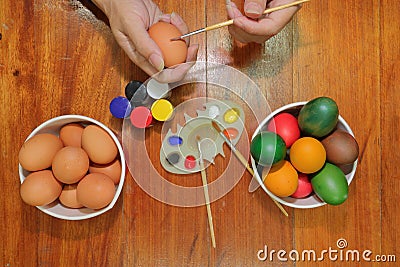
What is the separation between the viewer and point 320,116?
0.81 m

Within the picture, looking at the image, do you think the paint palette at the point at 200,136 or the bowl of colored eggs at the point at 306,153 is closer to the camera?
the bowl of colored eggs at the point at 306,153

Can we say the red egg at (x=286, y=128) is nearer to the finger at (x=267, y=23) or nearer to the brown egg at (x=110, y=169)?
the finger at (x=267, y=23)

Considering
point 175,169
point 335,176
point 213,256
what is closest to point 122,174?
point 175,169

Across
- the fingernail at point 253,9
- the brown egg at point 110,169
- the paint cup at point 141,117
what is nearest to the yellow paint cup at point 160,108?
the paint cup at point 141,117

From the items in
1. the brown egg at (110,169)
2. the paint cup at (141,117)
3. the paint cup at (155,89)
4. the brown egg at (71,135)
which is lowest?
the brown egg at (110,169)


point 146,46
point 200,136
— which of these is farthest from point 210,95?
point 146,46

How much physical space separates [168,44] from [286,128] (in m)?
0.25

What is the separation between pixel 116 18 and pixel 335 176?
458mm

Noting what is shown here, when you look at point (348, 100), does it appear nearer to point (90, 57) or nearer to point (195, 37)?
point (195, 37)

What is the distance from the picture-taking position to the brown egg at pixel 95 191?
83 centimetres

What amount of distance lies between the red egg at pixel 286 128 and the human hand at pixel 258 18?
0.15m

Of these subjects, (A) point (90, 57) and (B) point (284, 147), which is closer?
(B) point (284, 147)

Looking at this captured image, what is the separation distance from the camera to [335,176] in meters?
0.83

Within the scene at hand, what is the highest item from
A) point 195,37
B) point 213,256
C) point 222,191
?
point 195,37
